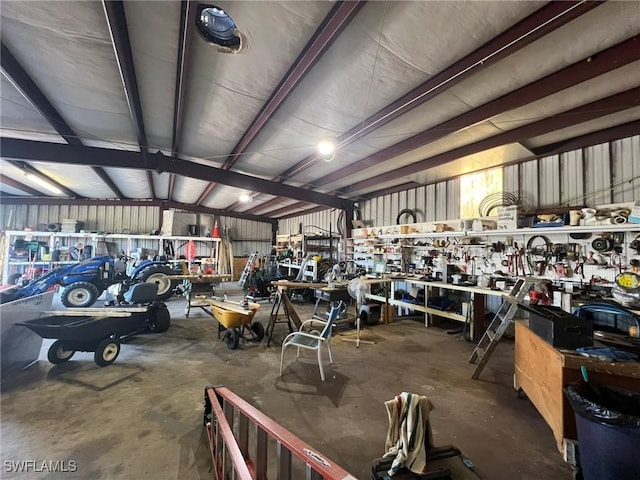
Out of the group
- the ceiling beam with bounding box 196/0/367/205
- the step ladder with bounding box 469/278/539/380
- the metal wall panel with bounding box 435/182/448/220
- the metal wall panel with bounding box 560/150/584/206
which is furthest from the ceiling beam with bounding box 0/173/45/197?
the metal wall panel with bounding box 560/150/584/206

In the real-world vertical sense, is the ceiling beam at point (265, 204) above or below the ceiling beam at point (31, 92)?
below

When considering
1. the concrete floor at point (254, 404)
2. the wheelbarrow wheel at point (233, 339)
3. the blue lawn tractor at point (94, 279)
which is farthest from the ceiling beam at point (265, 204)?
the concrete floor at point (254, 404)

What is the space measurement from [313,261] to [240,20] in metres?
5.72

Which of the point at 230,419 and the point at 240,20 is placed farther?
the point at 240,20

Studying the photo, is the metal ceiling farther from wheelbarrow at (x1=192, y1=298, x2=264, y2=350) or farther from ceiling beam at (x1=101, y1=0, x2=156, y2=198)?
wheelbarrow at (x1=192, y1=298, x2=264, y2=350)

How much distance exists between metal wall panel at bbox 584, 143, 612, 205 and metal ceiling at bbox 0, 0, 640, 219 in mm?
149

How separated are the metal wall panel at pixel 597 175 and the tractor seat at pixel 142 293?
649cm

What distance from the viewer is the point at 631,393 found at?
57.4 inches

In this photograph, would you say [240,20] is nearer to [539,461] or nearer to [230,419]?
[230,419]

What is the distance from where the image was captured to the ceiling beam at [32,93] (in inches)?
100

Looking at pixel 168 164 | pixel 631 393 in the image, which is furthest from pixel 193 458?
pixel 168 164

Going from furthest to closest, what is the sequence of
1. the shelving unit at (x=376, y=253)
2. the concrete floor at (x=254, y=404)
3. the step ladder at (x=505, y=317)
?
the shelving unit at (x=376, y=253) < the step ladder at (x=505, y=317) < the concrete floor at (x=254, y=404)

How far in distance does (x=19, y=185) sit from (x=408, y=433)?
11408mm

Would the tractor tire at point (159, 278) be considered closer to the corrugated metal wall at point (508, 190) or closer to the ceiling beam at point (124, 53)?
the ceiling beam at point (124, 53)
